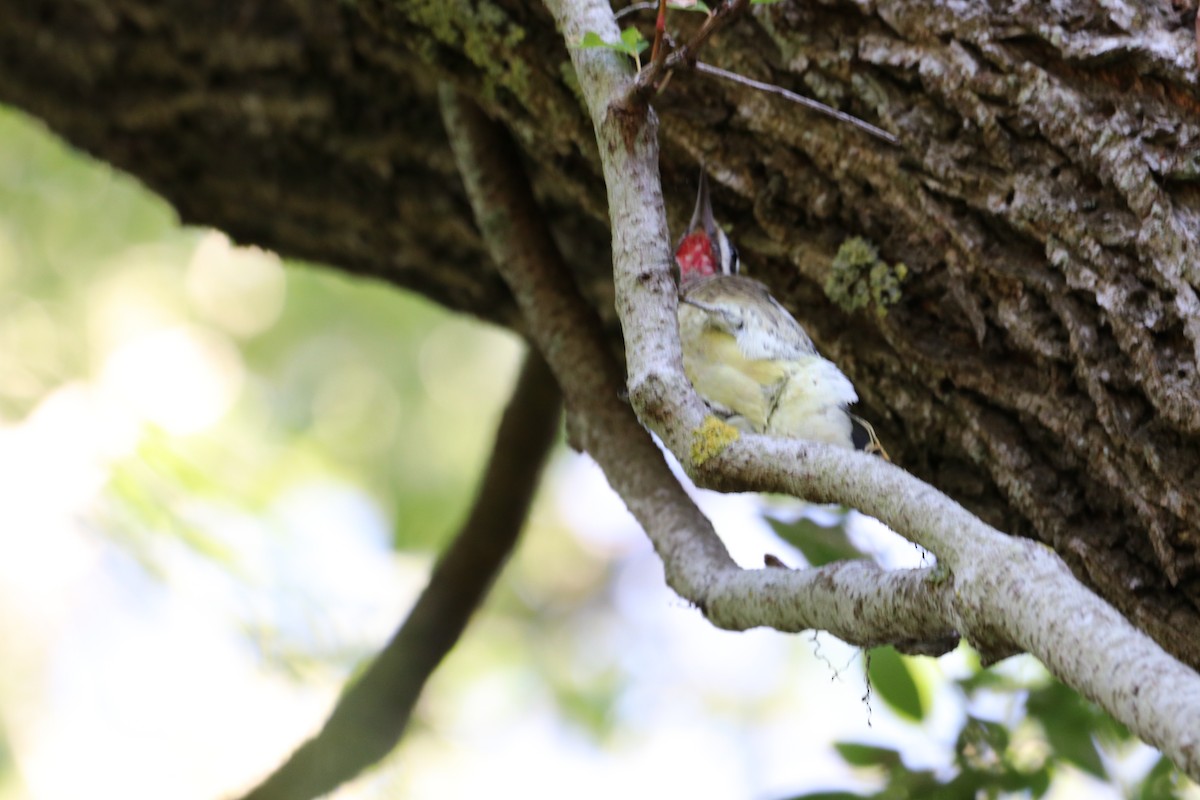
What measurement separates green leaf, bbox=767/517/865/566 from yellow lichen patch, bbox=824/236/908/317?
1.56 feet

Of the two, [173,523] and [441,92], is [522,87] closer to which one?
[441,92]

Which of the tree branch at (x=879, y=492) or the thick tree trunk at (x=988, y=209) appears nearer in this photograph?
the tree branch at (x=879, y=492)

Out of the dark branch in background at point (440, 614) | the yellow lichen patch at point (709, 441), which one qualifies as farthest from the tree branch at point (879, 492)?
the dark branch in background at point (440, 614)

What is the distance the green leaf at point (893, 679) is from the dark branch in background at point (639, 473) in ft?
1.88

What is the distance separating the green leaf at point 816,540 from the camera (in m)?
2.23

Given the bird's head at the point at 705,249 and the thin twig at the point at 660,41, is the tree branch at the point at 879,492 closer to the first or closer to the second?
the thin twig at the point at 660,41

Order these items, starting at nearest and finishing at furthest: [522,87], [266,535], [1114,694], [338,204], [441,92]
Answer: [1114,694] → [522,87] → [441,92] → [338,204] → [266,535]

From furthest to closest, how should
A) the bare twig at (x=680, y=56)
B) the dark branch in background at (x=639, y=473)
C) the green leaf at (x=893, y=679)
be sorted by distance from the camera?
the green leaf at (x=893, y=679)
the bare twig at (x=680, y=56)
the dark branch in background at (x=639, y=473)

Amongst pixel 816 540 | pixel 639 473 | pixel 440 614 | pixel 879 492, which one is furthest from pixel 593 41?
pixel 440 614

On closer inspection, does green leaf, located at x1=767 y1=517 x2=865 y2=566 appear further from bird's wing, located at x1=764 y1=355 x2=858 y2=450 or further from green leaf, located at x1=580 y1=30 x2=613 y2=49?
green leaf, located at x1=580 y1=30 x2=613 y2=49

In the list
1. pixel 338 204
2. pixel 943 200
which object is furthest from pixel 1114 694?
pixel 338 204

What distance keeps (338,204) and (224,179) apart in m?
0.36

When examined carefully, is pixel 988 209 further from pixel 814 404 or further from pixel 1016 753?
pixel 1016 753

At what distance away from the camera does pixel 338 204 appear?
116 inches
